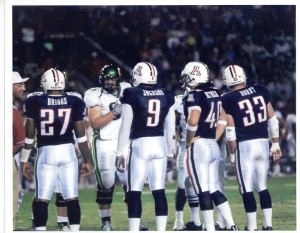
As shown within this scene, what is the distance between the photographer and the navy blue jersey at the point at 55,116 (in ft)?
23.2

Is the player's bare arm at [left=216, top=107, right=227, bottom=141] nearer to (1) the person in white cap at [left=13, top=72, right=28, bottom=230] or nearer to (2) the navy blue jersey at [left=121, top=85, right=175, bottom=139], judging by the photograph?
(2) the navy blue jersey at [left=121, top=85, right=175, bottom=139]

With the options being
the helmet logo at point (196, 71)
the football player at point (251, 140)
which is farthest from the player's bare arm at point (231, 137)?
the helmet logo at point (196, 71)

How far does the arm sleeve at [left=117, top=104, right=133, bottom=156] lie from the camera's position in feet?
23.1

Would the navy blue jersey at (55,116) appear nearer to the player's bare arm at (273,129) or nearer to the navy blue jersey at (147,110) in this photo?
the navy blue jersey at (147,110)

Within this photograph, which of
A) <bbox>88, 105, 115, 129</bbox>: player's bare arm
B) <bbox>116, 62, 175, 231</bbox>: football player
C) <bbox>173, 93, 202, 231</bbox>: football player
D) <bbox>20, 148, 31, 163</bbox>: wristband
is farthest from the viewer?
<bbox>88, 105, 115, 129</bbox>: player's bare arm

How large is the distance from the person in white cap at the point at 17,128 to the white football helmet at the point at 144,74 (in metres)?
0.87

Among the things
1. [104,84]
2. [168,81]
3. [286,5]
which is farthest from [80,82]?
[286,5]

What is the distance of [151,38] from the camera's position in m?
7.61

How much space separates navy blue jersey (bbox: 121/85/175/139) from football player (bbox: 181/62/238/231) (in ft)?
0.71

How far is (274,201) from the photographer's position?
743 cm

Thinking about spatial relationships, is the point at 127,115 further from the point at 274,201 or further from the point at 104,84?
the point at 274,201

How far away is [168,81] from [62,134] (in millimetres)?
941

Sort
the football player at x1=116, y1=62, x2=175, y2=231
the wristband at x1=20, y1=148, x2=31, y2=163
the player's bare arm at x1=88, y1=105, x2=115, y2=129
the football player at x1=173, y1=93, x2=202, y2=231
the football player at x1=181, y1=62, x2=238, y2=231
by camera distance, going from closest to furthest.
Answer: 1. the football player at x1=116, y1=62, x2=175, y2=231
2. the football player at x1=181, y1=62, x2=238, y2=231
3. the wristband at x1=20, y1=148, x2=31, y2=163
4. the football player at x1=173, y1=93, x2=202, y2=231
5. the player's bare arm at x1=88, y1=105, x2=115, y2=129

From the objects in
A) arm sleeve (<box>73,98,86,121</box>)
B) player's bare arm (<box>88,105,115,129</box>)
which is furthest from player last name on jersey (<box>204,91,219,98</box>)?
arm sleeve (<box>73,98,86,121</box>)
